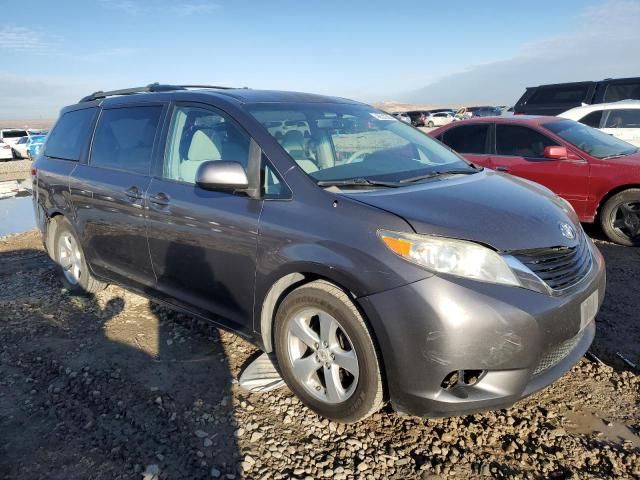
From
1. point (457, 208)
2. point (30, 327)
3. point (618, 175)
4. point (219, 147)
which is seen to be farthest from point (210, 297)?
point (618, 175)

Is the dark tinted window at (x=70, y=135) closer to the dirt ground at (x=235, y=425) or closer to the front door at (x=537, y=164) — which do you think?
the dirt ground at (x=235, y=425)

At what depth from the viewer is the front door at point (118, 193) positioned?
3.58 m

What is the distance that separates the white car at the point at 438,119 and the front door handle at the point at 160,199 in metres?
38.7

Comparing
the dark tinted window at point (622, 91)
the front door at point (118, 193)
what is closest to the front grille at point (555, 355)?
the front door at point (118, 193)

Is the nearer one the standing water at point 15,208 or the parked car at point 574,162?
the parked car at point 574,162

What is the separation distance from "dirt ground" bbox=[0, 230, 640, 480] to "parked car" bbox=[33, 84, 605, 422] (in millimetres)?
274

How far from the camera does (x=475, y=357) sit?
2217mm

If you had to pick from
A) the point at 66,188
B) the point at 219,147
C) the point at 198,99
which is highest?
the point at 198,99

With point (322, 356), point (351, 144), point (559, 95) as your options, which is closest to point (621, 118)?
point (559, 95)

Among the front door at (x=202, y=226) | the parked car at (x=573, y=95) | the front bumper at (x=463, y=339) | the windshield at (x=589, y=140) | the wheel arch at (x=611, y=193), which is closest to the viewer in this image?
the front bumper at (x=463, y=339)

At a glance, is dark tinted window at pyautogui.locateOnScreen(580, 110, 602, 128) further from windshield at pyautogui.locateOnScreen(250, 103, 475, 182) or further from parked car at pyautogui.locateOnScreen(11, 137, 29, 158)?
parked car at pyautogui.locateOnScreen(11, 137, 29, 158)

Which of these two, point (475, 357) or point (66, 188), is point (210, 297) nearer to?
point (475, 357)

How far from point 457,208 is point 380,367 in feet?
2.96

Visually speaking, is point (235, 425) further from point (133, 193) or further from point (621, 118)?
point (621, 118)
